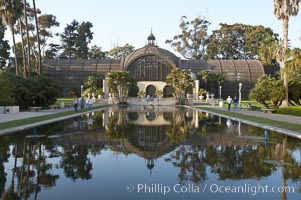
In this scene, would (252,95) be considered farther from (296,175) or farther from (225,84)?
(225,84)

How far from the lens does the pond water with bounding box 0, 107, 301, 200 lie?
23.3 feet

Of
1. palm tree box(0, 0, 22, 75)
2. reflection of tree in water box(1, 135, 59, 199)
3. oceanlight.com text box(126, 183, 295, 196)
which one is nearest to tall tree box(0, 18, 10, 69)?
palm tree box(0, 0, 22, 75)

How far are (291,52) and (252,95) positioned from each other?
10.6 metres

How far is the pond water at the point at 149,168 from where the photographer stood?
23.3 ft

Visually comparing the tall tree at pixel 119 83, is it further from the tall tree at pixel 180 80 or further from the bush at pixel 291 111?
the bush at pixel 291 111

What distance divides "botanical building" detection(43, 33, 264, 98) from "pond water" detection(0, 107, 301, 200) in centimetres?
6525

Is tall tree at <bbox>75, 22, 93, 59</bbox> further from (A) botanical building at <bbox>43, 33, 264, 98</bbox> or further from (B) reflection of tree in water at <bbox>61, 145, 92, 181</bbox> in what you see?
(B) reflection of tree in water at <bbox>61, 145, 92, 181</bbox>

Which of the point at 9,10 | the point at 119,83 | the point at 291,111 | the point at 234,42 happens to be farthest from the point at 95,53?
the point at 291,111

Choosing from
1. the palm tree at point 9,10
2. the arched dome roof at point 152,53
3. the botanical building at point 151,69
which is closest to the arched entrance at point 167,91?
the botanical building at point 151,69

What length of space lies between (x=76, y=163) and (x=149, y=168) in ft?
6.83

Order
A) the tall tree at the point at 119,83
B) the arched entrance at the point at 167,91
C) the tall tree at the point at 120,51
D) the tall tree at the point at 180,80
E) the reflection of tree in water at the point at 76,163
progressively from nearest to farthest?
the reflection of tree in water at the point at 76,163
the tall tree at the point at 119,83
the tall tree at the point at 180,80
the arched entrance at the point at 167,91
the tall tree at the point at 120,51

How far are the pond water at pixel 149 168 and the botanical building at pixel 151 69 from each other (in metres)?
65.3

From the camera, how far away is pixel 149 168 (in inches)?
367

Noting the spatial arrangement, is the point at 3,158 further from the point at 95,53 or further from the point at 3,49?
the point at 95,53
